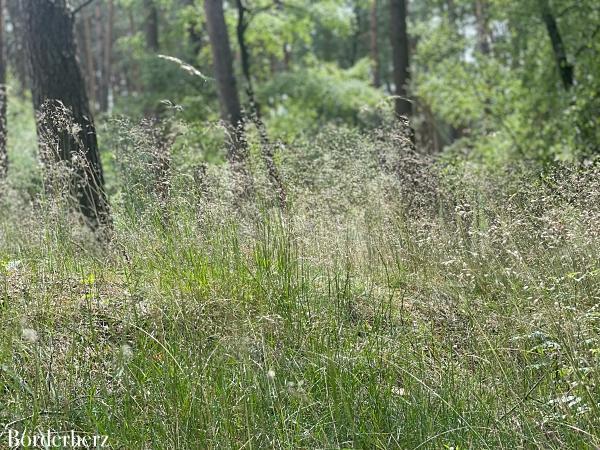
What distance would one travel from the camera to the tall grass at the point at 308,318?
9.91 feet

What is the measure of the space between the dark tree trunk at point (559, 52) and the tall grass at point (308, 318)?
9.70m

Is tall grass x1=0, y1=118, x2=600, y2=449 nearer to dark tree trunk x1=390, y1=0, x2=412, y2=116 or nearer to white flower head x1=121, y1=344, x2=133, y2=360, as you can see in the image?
white flower head x1=121, y1=344, x2=133, y2=360

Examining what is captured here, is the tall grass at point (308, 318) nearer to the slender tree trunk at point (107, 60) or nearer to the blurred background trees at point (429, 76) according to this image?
the blurred background trees at point (429, 76)

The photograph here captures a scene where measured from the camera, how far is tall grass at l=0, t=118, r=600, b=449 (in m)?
3.02

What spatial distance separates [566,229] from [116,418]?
2211 millimetres

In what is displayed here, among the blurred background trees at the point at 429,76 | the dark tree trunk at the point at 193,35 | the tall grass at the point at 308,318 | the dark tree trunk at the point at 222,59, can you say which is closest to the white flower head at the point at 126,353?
the tall grass at the point at 308,318

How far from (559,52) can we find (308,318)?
37.5ft

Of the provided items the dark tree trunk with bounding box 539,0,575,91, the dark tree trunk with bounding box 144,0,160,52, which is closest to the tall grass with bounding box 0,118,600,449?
the dark tree trunk with bounding box 539,0,575,91

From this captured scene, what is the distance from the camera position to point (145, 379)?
3.25 metres

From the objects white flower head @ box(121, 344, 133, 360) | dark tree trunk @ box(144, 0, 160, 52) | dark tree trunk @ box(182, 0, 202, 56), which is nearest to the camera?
white flower head @ box(121, 344, 133, 360)

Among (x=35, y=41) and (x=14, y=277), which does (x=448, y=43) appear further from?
(x=14, y=277)

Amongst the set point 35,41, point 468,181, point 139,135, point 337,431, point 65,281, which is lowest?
point 337,431

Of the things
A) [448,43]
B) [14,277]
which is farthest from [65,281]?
[448,43]

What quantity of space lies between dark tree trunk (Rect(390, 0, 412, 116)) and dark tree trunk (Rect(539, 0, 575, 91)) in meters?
2.63
